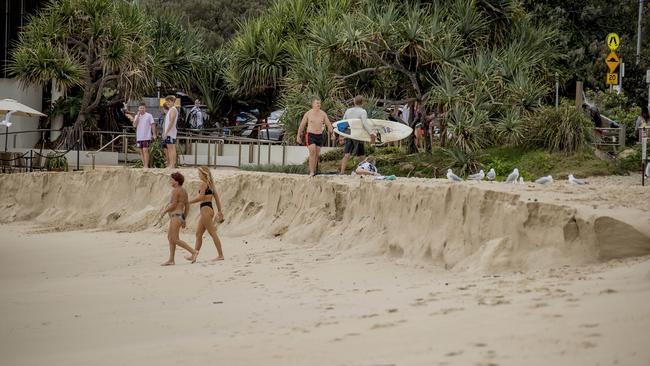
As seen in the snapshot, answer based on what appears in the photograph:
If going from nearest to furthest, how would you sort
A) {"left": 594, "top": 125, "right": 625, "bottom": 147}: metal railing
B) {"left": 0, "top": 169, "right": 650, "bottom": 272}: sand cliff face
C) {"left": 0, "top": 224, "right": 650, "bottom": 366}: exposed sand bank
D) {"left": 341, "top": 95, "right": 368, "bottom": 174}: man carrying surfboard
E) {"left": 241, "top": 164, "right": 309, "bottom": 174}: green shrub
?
{"left": 0, "top": 224, "right": 650, "bottom": 366}: exposed sand bank
{"left": 0, "top": 169, "right": 650, "bottom": 272}: sand cliff face
{"left": 341, "top": 95, "right": 368, "bottom": 174}: man carrying surfboard
{"left": 241, "top": 164, "right": 309, "bottom": 174}: green shrub
{"left": 594, "top": 125, "right": 625, "bottom": 147}: metal railing

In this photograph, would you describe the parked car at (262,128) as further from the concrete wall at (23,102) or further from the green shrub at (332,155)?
the concrete wall at (23,102)

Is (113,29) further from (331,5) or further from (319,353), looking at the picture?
(319,353)

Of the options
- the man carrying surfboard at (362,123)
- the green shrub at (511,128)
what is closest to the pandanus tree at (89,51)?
the green shrub at (511,128)

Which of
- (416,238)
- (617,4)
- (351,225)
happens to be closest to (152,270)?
(351,225)

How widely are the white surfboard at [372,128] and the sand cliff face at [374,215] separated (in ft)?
5.60

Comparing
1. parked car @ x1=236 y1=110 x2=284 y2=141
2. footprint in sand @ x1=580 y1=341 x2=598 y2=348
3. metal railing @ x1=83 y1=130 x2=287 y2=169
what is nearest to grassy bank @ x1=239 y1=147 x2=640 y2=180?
metal railing @ x1=83 y1=130 x2=287 y2=169

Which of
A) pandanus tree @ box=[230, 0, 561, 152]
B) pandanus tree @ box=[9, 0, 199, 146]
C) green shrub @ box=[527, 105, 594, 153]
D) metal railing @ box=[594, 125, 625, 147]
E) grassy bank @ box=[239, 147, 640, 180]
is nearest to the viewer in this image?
grassy bank @ box=[239, 147, 640, 180]

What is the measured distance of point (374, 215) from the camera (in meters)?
15.8

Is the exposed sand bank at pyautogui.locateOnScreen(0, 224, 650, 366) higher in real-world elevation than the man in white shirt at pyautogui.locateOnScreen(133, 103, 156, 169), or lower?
lower

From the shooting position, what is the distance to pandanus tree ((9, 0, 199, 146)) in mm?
30297

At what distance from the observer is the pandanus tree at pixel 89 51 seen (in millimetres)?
30297

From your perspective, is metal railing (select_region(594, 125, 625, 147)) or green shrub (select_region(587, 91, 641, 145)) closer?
metal railing (select_region(594, 125, 625, 147))

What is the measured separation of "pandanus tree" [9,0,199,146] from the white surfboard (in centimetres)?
1055

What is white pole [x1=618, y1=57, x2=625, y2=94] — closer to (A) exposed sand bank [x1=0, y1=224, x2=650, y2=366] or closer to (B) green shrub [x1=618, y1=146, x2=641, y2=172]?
(B) green shrub [x1=618, y1=146, x2=641, y2=172]
